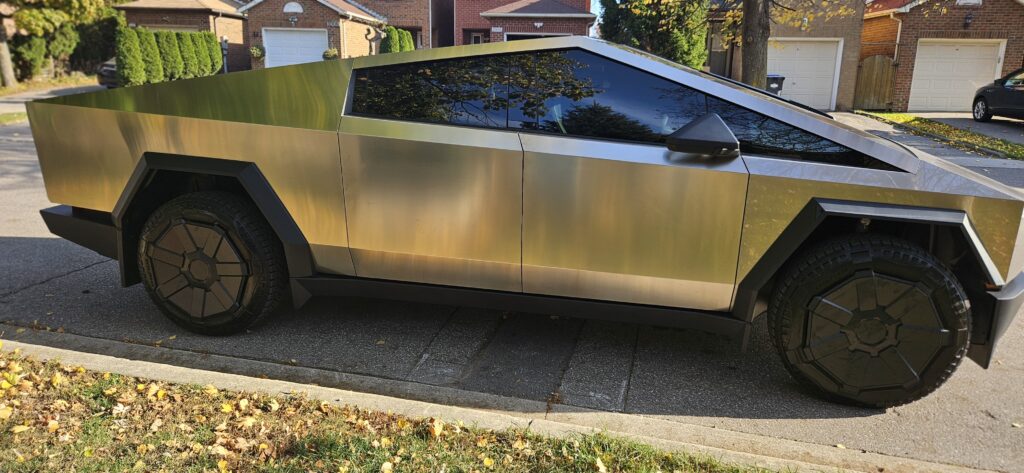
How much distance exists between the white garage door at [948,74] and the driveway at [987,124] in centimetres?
73

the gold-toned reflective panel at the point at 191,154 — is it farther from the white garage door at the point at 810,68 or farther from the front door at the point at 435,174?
the white garage door at the point at 810,68

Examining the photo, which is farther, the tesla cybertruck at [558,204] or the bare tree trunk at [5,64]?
the bare tree trunk at [5,64]

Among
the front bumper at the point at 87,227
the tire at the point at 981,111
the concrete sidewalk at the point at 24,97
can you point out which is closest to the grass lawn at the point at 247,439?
the front bumper at the point at 87,227

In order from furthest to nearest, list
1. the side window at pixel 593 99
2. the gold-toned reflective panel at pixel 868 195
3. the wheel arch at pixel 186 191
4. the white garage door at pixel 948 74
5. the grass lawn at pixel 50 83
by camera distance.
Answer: the grass lawn at pixel 50 83 < the white garage door at pixel 948 74 < the wheel arch at pixel 186 191 < the side window at pixel 593 99 < the gold-toned reflective panel at pixel 868 195

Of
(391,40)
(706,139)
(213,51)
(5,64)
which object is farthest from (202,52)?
(706,139)

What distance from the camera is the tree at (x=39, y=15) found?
22594 mm

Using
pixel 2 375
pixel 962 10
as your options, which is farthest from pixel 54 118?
pixel 962 10

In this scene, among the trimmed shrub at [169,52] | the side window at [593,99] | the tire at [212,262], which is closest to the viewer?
the side window at [593,99]

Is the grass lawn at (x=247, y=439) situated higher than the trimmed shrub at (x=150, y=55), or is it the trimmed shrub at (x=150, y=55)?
the trimmed shrub at (x=150, y=55)

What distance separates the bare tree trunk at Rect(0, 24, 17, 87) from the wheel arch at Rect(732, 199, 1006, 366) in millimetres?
27448

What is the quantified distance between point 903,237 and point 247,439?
9.98ft

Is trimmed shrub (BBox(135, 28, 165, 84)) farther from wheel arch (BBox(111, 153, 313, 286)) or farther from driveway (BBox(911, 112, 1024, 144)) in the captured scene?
driveway (BBox(911, 112, 1024, 144))

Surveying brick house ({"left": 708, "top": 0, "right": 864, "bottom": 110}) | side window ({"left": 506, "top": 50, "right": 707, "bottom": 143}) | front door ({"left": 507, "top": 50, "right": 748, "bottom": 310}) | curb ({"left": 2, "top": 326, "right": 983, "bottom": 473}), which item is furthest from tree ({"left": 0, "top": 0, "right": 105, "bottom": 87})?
front door ({"left": 507, "top": 50, "right": 748, "bottom": 310})

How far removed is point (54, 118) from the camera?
13.0ft
